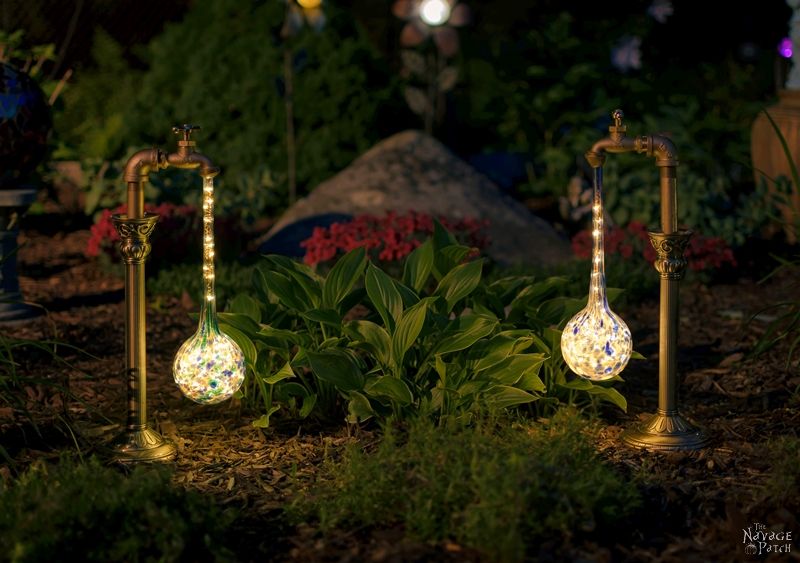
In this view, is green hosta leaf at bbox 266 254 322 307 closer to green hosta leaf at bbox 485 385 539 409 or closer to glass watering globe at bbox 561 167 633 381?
green hosta leaf at bbox 485 385 539 409

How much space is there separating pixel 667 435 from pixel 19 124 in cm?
443

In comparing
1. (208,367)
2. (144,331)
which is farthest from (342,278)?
(144,331)

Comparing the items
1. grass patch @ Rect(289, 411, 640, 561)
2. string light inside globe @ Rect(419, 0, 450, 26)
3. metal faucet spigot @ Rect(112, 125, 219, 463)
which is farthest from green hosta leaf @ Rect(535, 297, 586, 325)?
string light inside globe @ Rect(419, 0, 450, 26)

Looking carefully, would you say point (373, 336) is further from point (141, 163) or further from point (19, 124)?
point (19, 124)

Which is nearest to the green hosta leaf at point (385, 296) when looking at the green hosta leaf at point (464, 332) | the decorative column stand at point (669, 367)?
the green hosta leaf at point (464, 332)

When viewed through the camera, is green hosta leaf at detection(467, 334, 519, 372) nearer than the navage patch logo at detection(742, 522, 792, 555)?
No

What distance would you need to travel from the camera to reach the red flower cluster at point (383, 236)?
7.11m

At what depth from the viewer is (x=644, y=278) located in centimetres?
757

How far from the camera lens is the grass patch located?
335 cm

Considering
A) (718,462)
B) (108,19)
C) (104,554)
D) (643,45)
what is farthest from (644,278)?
(108,19)

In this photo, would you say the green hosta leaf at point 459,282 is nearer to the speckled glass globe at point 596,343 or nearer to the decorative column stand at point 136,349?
the speckled glass globe at point 596,343

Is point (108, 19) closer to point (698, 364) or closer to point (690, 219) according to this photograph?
point (690, 219)

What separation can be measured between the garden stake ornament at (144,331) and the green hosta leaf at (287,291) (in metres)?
0.49

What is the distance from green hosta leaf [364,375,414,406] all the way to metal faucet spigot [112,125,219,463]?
2.78 ft
